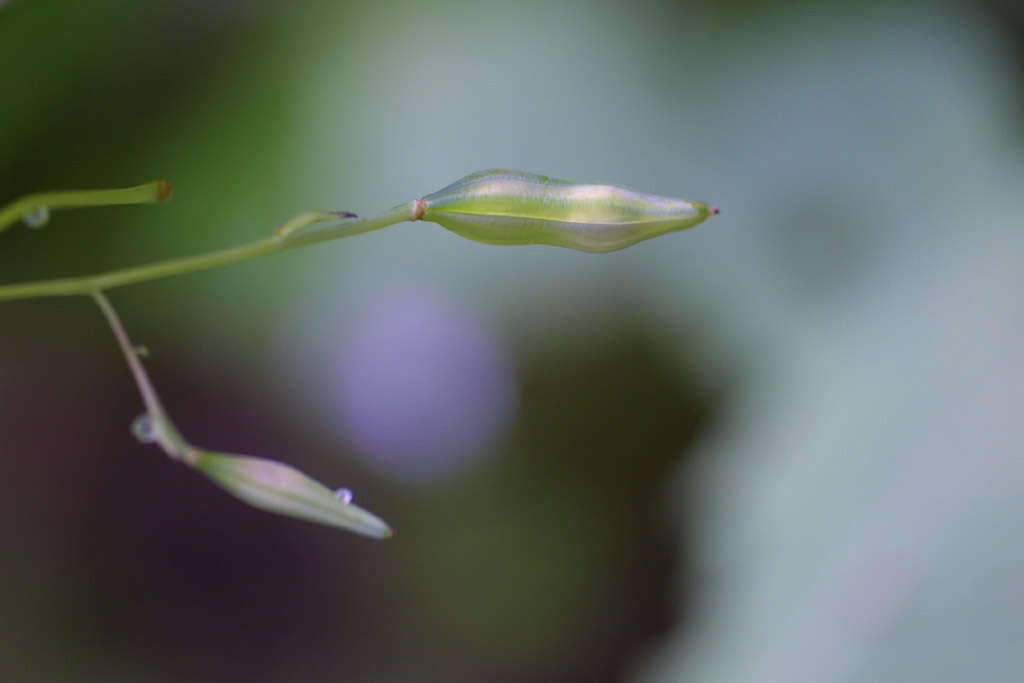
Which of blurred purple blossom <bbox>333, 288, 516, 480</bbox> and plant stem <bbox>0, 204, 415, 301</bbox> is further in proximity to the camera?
blurred purple blossom <bbox>333, 288, 516, 480</bbox>

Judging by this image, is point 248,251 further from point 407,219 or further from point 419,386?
point 419,386

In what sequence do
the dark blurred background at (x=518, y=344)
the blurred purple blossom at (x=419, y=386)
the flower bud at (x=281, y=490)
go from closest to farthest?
A: the flower bud at (x=281, y=490), the dark blurred background at (x=518, y=344), the blurred purple blossom at (x=419, y=386)

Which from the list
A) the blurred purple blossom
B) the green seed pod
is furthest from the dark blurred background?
the green seed pod

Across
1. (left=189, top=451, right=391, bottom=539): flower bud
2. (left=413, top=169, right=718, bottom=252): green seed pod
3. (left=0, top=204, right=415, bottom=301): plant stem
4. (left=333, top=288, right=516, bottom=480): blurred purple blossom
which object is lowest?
(left=333, top=288, right=516, bottom=480): blurred purple blossom

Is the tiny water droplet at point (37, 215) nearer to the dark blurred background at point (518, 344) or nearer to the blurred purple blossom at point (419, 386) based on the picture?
the dark blurred background at point (518, 344)

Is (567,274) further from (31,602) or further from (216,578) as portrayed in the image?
(31,602)

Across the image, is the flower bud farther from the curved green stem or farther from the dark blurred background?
the dark blurred background

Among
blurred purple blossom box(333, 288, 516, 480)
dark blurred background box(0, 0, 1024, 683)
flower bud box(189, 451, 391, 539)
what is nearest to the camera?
flower bud box(189, 451, 391, 539)

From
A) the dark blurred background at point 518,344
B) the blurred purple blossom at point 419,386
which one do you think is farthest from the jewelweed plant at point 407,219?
the blurred purple blossom at point 419,386
